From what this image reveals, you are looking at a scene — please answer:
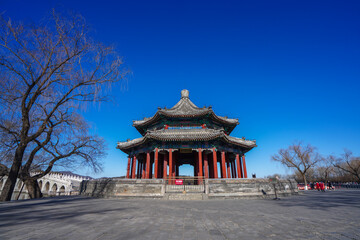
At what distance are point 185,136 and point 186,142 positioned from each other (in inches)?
34.6

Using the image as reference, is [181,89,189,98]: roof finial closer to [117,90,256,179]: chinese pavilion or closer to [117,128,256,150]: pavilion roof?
[117,90,256,179]: chinese pavilion

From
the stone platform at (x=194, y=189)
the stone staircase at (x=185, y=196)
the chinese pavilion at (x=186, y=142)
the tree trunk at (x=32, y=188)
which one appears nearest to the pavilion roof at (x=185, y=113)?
the chinese pavilion at (x=186, y=142)

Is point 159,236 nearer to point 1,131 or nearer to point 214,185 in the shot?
point 214,185

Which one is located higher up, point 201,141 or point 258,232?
point 201,141

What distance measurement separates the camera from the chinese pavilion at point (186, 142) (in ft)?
57.0

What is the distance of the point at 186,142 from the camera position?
59.6ft

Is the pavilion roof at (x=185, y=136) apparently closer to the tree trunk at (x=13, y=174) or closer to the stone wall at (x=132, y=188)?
the stone wall at (x=132, y=188)

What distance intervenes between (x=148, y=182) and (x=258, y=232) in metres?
10.8

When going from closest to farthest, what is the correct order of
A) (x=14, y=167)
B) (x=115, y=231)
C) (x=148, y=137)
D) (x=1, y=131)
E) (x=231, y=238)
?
1. (x=231, y=238)
2. (x=115, y=231)
3. (x=14, y=167)
4. (x=1, y=131)
5. (x=148, y=137)

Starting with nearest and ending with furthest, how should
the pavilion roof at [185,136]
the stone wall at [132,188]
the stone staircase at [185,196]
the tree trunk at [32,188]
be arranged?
the stone staircase at [185,196]
the stone wall at [132,188]
the tree trunk at [32,188]
the pavilion roof at [185,136]

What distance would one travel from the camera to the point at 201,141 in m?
18.0

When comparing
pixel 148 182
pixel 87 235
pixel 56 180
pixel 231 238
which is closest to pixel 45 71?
pixel 87 235

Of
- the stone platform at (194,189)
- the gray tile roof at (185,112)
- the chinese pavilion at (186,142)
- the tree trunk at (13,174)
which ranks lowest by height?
the stone platform at (194,189)

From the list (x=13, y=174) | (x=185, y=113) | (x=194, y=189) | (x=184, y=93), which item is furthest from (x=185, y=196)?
(x=184, y=93)
